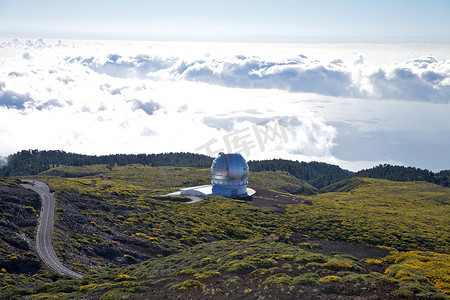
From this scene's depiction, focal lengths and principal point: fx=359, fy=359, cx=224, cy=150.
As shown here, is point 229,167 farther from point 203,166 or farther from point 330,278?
point 203,166

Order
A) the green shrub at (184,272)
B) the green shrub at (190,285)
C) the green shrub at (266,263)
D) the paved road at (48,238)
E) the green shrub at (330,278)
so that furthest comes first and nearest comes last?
the paved road at (48,238) → the green shrub at (184,272) → the green shrub at (266,263) → the green shrub at (190,285) → the green shrub at (330,278)

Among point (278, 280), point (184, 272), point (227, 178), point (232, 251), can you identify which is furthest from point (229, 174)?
point (278, 280)

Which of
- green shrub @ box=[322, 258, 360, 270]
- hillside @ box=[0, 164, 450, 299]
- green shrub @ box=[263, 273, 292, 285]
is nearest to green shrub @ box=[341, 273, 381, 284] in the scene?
hillside @ box=[0, 164, 450, 299]

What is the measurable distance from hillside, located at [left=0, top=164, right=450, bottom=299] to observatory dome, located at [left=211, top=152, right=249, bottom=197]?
501 centimetres

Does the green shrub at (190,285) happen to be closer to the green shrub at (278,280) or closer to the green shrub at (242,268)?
the green shrub at (242,268)

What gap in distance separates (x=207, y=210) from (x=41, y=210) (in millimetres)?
26243

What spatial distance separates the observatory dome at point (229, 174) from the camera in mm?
72750

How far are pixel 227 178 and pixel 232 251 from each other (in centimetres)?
4251

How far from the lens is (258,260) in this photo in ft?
83.1

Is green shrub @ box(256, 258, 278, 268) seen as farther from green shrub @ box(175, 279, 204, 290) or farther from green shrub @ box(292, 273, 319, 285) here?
green shrub @ box(175, 279, 204, 290)

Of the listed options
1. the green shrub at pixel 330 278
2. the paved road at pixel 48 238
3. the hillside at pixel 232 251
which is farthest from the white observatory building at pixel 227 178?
the green shrub at pixel 330 278

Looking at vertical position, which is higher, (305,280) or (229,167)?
(229,167)

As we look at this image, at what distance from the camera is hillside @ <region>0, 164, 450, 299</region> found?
20.5m

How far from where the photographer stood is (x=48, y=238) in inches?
1316
